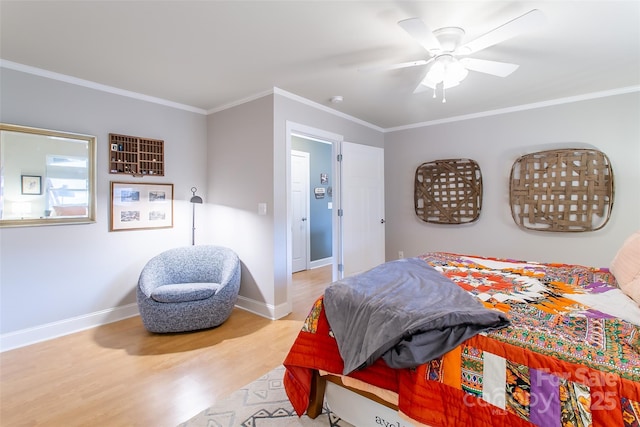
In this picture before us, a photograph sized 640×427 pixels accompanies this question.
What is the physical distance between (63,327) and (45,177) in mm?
1394

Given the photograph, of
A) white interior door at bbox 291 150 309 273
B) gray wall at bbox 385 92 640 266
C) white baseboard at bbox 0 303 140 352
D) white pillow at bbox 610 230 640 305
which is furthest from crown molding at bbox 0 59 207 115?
white pillow at bbox 610 230 640 305

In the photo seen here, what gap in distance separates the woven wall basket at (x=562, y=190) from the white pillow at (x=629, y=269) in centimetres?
168

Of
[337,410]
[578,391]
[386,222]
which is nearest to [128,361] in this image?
[337,410]

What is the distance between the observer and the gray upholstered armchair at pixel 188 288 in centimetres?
279

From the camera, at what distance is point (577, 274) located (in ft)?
6.93

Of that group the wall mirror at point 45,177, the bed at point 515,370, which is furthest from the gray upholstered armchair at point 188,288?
the bed at point 515,370

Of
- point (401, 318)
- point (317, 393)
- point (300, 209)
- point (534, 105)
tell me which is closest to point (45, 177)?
point (317, 393)

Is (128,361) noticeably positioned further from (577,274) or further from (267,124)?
(577,274)

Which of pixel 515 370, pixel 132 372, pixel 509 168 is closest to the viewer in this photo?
pixel 515 370

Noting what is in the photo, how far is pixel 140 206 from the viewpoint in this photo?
3418mm

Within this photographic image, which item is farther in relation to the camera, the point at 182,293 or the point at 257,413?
the point at 182,293

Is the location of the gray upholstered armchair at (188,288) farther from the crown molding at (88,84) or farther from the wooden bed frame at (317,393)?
the crown molding at (88,84)

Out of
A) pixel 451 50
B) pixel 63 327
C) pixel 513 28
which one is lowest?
pixel 63 327

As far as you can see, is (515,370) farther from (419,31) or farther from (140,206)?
(140,206)
